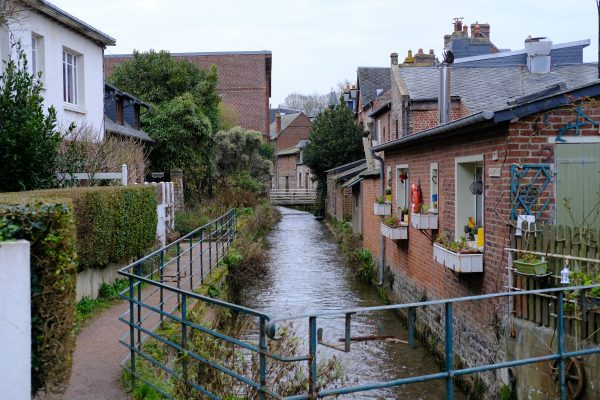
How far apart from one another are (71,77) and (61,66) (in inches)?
49.7

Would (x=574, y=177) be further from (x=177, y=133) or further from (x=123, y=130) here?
(x=177, y=133)

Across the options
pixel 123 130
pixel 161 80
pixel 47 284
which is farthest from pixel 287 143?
pixel 47 284

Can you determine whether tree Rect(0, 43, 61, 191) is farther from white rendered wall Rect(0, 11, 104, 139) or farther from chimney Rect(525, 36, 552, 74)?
chimney Rect(525, 36, 552, 74)

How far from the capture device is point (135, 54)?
33812 mm

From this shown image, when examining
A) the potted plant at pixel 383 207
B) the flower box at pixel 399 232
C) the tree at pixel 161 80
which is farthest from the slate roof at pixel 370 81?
the flower box at pixel 399 232

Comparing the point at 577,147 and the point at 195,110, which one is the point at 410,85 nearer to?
the point at 195,110

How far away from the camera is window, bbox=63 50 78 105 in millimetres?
17328

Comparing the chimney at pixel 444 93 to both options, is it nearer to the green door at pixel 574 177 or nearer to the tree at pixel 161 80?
the green door at pixel 574 177

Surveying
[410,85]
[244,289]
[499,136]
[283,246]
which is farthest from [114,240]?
[283,246]

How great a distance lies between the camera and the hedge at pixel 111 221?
1088cm

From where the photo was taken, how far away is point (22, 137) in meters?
11.5

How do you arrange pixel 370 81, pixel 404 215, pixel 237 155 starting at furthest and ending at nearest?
pixel 370 81
pixel 237 155
pixel 404 215

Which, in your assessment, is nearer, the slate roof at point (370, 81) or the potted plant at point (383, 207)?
the potted plant at point (383, 207)

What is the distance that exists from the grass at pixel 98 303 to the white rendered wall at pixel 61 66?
5107 mm
